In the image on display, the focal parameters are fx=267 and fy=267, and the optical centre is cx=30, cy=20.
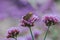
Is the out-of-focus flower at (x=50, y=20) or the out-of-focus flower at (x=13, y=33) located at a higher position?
the out-of-focus flower at (x=50, y=20)

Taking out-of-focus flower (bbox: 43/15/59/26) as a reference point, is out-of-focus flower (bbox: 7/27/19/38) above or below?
below

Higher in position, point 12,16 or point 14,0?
point 14,0

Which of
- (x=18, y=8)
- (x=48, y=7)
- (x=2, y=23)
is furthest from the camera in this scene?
(x=18, y=8)

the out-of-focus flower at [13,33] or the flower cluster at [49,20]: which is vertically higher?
the flower cluster at [49,20]

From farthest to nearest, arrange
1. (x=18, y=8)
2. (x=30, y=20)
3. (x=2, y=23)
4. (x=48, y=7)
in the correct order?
(x=18, y=8) < (x=48, y=7) < (x=2, y=23) < (x=30, y=20)

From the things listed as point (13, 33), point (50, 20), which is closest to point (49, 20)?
point (50, 20)

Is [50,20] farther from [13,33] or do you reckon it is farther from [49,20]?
[13,33]

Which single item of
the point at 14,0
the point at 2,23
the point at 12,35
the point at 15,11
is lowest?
the point at 12,35

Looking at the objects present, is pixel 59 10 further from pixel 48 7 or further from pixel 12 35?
pixel 12 35

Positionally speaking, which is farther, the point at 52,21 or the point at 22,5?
the point at 22,5

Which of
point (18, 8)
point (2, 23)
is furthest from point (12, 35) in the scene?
point (18, 8)

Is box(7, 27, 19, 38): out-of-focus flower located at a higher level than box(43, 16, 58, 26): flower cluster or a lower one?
lower
